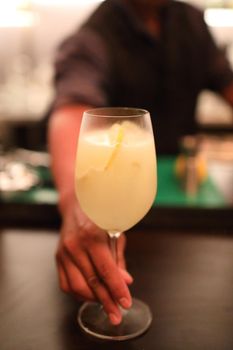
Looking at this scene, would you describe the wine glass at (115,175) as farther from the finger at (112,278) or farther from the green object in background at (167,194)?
the green object in background at (167,194)

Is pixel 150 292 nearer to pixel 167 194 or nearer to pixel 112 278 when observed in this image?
pixel 112 278

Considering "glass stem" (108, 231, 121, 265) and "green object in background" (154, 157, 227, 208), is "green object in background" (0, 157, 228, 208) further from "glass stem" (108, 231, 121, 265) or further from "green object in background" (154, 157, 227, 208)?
"glass stem" (108, 231, 121, 265)

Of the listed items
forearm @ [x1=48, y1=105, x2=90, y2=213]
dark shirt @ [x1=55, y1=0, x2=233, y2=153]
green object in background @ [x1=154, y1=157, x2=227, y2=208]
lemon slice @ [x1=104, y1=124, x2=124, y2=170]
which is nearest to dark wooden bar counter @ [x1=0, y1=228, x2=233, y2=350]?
forearm @ [x1=48, y1=105, x2=90, y2=213]

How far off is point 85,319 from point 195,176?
0.84 metres

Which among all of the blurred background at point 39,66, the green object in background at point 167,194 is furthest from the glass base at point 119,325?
the blurred background at point 39,66

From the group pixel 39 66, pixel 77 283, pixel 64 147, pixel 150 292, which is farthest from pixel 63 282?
pixel 39 66

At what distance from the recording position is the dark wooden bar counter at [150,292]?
0.61 meters

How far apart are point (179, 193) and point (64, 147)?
0.54m

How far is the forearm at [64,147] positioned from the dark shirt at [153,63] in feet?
0.73

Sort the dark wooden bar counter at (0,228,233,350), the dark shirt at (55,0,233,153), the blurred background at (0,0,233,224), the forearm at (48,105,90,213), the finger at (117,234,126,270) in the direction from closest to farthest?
1. the dark wooden bar counter at (0,228,233,350)
2. the finger at (117,234,126,270)
3. the forearm at (48,105,90,213)
4. the dark shirt at (55,0,233,153)
5. the blurred background at (0,0,233,224)

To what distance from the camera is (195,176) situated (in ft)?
4.63

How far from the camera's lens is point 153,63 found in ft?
5.44

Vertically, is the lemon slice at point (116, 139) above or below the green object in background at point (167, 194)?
above

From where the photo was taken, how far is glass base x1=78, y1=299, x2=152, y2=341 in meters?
Answer: 0.64
